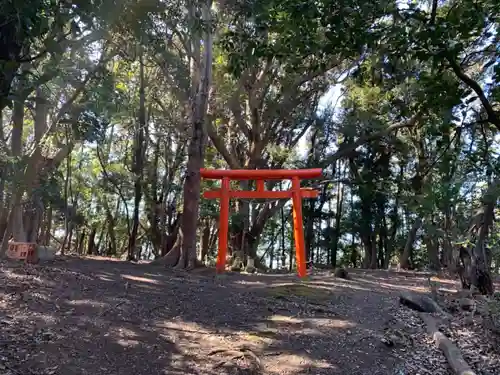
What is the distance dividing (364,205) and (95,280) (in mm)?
12688

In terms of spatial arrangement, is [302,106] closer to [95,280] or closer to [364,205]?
Result: [364,205]

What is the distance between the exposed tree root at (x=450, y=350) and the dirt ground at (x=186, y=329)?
0.10 meters

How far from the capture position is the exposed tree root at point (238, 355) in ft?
12.1

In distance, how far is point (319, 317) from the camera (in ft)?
17.2

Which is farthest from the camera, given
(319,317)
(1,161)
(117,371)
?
(1,161)

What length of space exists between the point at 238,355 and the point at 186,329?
2.54 ft

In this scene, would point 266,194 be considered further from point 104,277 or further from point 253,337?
point 253,337

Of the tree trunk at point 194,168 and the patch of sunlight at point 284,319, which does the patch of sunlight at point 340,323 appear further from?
the tree trunk at point 194,168

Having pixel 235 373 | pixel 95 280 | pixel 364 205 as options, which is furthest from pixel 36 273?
pixel 364 205

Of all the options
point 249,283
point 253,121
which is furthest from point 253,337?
point 253,121

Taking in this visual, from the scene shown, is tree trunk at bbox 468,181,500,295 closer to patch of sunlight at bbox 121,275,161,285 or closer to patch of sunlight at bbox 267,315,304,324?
patch of sunlight at bbox 267,315,304,324

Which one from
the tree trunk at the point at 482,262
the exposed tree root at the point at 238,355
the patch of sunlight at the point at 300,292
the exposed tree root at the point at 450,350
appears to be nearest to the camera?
the exposed tree root at the point at 238,355

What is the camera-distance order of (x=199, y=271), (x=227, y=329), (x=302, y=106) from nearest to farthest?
1. (x=227, y=329)
2. (x=199, y=271)
3. (x=302, y=106)

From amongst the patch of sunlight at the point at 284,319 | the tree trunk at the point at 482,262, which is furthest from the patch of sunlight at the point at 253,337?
the tree trunk at the point at 482,262
